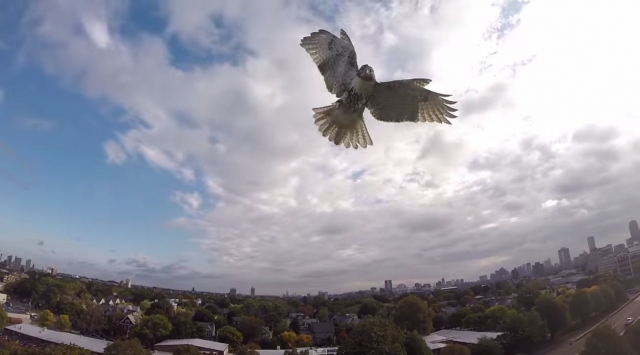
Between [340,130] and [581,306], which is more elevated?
[340,130]

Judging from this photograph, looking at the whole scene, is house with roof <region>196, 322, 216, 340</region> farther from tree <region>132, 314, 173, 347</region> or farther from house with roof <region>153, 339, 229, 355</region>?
house with roof <region>153, 339, 229, 355</region>

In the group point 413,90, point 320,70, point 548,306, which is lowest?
point 548,306

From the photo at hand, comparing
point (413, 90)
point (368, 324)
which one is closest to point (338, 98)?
point (413, 90)

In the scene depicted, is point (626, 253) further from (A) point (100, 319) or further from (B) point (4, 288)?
(B) point (4, 288)

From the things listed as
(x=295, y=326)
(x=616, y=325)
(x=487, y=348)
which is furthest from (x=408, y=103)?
(x=295, y=326)

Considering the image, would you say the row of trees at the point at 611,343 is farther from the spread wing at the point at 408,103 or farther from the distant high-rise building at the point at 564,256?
the distant high-rise building at the point at 564,256

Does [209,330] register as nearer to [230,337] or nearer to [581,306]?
[230,337]
